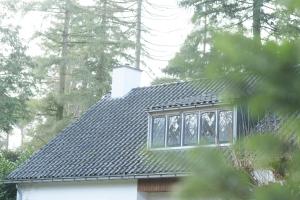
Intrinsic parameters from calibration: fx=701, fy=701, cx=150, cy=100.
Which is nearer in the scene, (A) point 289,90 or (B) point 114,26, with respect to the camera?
(A) point 289,90

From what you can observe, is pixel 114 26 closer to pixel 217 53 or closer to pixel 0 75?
pixel 0 75

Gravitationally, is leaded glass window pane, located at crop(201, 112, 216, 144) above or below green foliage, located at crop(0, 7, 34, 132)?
below

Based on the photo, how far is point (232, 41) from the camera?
3.98 m

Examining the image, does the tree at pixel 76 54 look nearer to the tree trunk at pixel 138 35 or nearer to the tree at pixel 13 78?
the tree trunk at pixel 138 35

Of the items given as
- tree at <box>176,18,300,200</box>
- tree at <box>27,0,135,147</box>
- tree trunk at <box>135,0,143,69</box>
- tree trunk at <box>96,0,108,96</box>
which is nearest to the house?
tree at <box>27,0,135,147</box>

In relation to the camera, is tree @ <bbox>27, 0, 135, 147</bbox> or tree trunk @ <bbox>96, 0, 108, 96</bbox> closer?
tree @ <bbox>27, 0, 135, 147</bbox>

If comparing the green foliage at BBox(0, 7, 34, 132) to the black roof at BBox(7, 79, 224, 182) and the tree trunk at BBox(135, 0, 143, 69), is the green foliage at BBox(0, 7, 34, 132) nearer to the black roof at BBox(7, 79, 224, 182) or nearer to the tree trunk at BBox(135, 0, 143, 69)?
the black roof at BBox(7, 79, 224, 182)

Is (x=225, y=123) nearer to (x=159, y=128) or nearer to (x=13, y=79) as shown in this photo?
(x=159, y=128)

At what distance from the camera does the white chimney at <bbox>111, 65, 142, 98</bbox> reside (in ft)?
87.2

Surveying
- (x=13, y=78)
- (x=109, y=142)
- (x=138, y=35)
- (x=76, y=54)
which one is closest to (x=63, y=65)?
(x=76, y=54)

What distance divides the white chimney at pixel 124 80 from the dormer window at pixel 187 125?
5.28 meters

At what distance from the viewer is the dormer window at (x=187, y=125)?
1948cm

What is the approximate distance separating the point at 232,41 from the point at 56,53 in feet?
113

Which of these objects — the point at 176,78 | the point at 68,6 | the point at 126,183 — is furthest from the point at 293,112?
the point at 68,6
